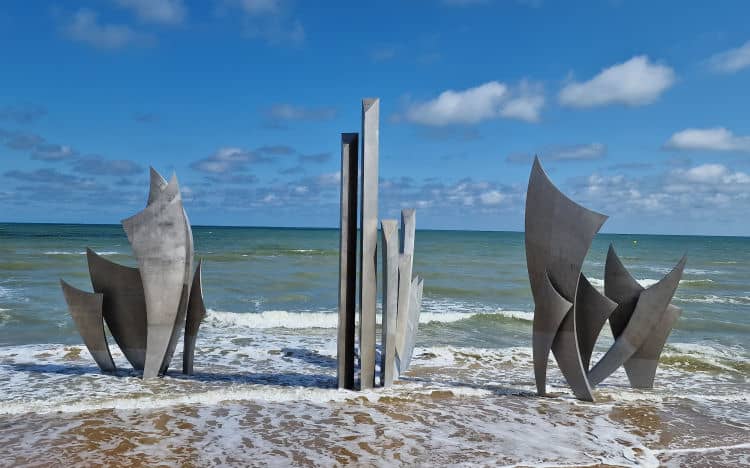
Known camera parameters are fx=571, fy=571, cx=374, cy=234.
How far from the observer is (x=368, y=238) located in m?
6.35

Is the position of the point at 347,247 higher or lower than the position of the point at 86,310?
higher

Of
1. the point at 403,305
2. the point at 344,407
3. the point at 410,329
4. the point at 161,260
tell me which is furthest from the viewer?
the point at 410,329

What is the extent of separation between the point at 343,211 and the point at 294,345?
4.09 meters

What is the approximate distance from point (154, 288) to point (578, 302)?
196 inches

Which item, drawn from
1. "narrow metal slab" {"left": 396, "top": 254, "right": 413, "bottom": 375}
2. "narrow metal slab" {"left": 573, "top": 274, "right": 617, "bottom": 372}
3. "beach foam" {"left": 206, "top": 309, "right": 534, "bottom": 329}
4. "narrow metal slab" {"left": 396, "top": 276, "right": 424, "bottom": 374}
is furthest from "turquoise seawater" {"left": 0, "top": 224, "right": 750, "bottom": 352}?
"narrow metal slab" {"left": 573, "top": 274, "right": 617, "bottom": 372}

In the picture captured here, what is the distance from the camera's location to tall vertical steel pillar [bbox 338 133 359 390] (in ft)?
21.2

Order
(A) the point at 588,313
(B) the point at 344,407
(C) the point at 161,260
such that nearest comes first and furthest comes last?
(B) the point at 344,407, (A) the point at 588,313, (C) the point at 161,260

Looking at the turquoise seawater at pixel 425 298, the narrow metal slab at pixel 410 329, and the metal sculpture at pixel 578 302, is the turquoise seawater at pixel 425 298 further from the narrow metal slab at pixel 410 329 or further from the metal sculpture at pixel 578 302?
the metal sculpture at pixel 578 302

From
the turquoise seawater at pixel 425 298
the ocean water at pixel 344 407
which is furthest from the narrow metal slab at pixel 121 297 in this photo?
the turquoise seawater at pixel 425 298

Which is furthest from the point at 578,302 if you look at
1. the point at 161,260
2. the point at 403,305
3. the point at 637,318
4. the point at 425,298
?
the point at 425,298

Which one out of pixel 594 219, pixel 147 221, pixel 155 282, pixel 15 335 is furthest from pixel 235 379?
pixel 15 335

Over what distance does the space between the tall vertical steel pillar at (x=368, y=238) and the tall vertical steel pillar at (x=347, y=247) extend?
17 cm

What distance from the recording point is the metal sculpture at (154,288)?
6680mm

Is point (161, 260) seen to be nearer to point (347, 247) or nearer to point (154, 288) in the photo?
point (154, 288)
